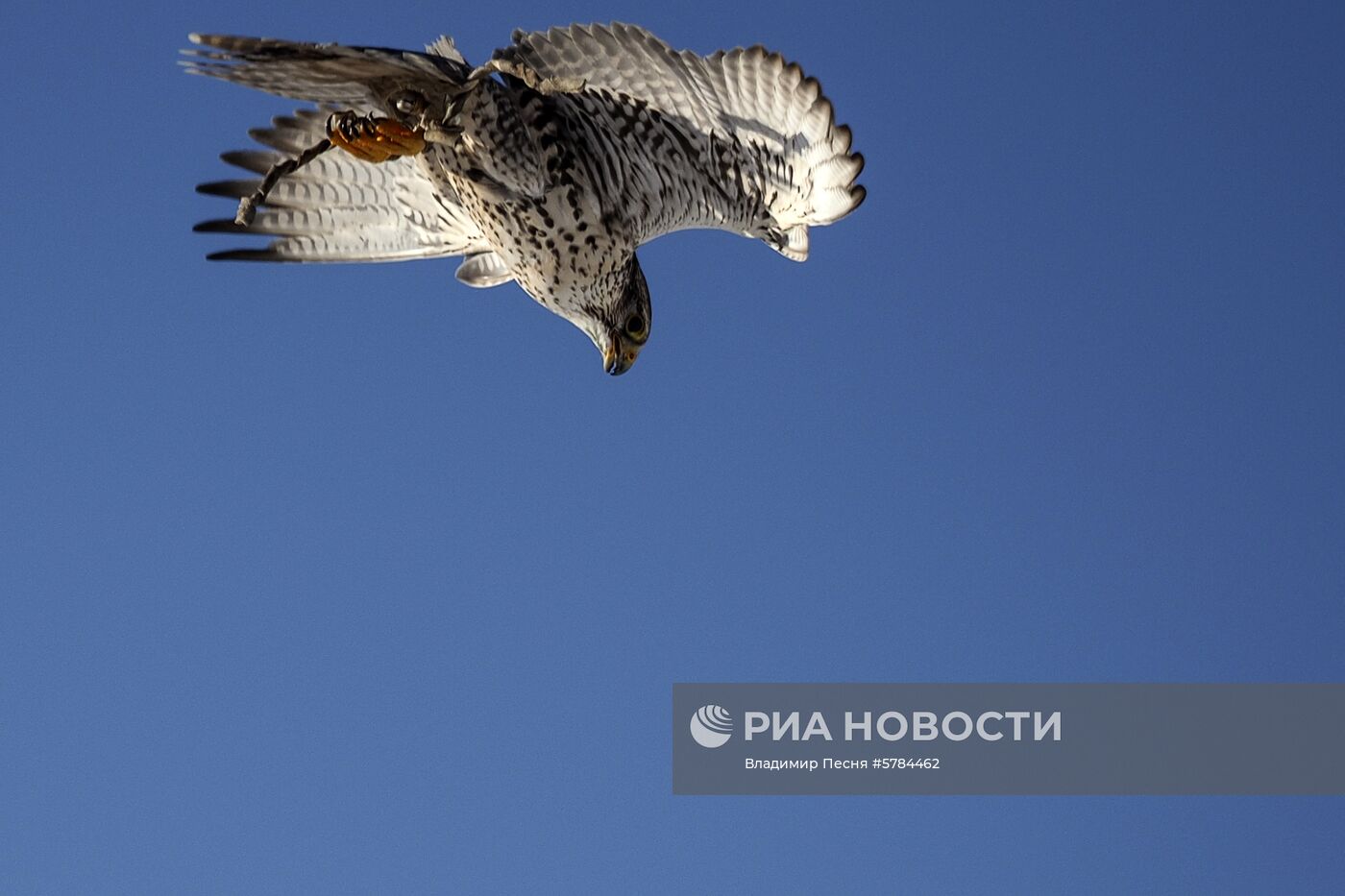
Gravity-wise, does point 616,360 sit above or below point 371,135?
below

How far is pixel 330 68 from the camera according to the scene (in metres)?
4.61

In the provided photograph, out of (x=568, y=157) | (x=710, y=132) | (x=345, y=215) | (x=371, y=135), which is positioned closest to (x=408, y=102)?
(x=371, y=135)

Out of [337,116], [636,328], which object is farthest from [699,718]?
[337,116]

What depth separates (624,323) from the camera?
585cm

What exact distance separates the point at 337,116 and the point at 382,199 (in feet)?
3.70

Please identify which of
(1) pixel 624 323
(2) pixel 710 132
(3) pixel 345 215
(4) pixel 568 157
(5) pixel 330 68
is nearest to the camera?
(5) pixel 330 68

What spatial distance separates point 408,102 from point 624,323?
129 centimetres

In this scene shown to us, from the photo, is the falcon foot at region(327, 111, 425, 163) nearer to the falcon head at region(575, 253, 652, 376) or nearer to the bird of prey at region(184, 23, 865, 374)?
the bird of prey at region(184, 23, 865, 374)

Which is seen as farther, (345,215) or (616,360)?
(345,215)

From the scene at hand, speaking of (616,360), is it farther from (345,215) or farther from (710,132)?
(345,215)

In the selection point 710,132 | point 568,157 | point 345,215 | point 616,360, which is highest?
point 345,215

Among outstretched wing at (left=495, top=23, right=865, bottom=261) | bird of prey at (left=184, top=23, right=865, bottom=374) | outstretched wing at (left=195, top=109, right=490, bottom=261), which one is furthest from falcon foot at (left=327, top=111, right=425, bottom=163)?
outstretched wing at (left=195, top=109, right=490, bottom=261)

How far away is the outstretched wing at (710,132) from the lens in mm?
5195

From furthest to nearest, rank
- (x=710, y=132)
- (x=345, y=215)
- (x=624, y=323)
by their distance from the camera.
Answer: (x=345, y=215) < (x=624, y=323) < (x=710, y=132)
